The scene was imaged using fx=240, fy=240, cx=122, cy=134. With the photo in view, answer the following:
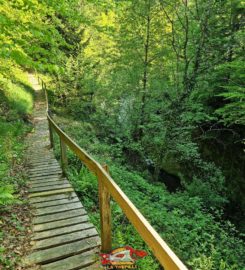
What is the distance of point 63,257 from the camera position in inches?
132

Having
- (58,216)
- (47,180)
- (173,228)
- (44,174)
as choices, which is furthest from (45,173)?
(173,228)

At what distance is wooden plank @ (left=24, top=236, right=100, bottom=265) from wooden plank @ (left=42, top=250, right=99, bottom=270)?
82 millimetres

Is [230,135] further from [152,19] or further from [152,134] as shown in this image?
[152,19]

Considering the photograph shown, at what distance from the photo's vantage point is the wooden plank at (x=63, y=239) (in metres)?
3.58

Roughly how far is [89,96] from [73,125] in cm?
236

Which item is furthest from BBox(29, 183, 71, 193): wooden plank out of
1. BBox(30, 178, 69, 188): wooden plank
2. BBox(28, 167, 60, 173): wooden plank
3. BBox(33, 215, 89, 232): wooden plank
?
BBox(33, 215, 89, 232): wooden plank

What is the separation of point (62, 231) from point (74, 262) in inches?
30.6

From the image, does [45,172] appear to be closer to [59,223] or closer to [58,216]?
[58,216]

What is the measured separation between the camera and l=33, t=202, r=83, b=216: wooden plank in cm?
454

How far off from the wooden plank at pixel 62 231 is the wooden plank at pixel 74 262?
61 centimetres

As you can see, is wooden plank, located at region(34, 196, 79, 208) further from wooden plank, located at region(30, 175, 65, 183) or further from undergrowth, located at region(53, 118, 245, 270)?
wooden plank, located at region(30, 175, 65, 183)

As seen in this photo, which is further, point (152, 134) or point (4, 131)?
point (152, 134)

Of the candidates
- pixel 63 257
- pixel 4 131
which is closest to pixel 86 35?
pixel 4 131

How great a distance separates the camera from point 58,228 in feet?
13.2
